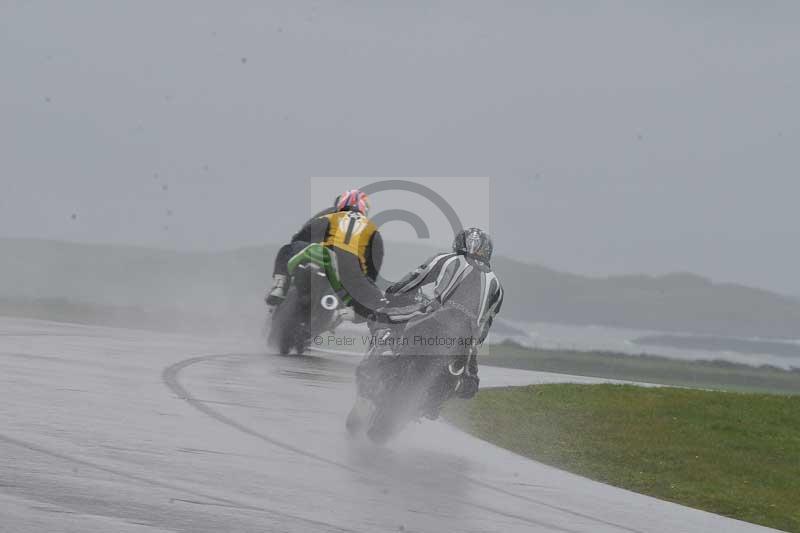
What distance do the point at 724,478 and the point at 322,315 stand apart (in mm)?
7093

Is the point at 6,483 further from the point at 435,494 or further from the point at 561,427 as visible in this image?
the point at 561,427

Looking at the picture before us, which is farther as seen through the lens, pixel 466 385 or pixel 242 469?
pixel 466 385

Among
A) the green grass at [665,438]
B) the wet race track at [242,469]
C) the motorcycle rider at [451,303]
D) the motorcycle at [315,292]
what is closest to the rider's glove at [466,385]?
the motorcycle rider at [451,303]

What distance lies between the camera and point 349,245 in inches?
756

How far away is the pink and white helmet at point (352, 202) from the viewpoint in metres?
19.4

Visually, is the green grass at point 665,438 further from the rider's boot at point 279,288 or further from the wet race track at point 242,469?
the rider's boot at point 279,288

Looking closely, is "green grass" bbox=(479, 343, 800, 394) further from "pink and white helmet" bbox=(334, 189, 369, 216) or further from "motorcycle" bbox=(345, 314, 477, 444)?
"motorcycle" bbox=(345, 314, 477, 444)

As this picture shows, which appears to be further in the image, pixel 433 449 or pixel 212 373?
pixel 212 373

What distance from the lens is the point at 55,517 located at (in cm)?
712

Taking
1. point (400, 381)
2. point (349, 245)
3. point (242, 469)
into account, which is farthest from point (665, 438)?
point (242, 469)

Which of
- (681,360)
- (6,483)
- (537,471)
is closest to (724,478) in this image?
(537,471)

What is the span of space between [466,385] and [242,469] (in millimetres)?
3342

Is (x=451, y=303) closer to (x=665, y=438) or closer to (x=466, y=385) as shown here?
(x=466, y=385)

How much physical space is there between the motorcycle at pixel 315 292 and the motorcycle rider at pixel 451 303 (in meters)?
6.69
